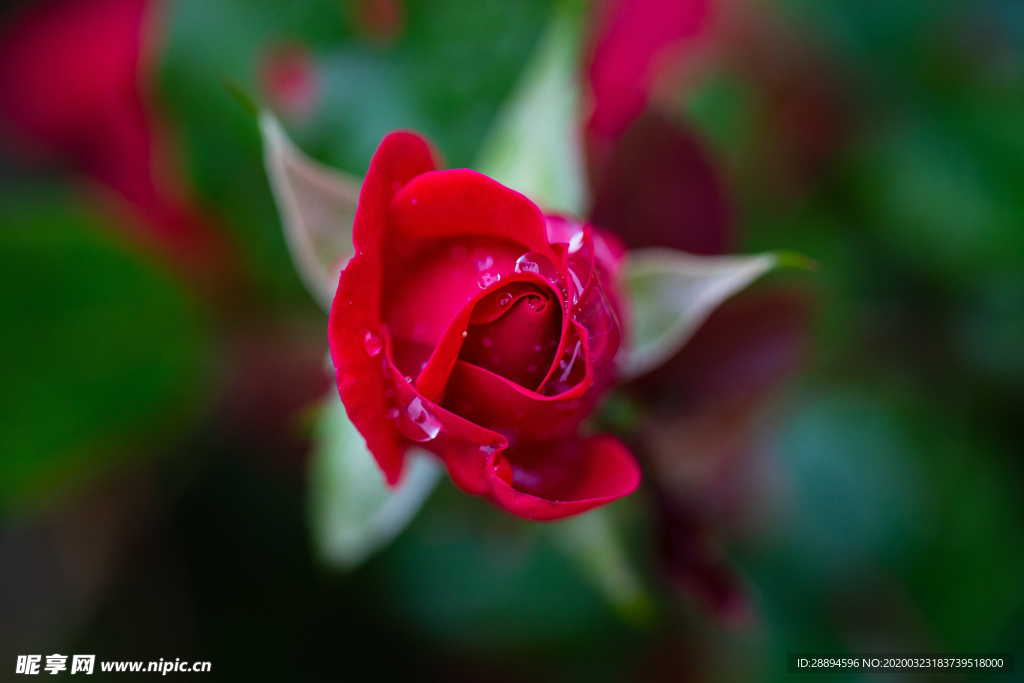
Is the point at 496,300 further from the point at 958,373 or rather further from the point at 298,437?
the point at 958,373

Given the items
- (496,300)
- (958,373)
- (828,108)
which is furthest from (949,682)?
(496,300)

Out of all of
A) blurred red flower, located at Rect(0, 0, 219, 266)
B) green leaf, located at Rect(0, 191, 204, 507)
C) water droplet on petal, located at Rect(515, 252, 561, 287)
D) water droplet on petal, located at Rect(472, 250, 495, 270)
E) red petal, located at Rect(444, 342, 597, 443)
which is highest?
water droplet on petal, located at Rect(515, 252, 561, 287)

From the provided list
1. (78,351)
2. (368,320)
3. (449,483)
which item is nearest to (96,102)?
(78,351)

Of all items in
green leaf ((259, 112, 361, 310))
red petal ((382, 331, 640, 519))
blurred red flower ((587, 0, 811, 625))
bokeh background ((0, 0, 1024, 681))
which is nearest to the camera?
red petal ((382, 331, 640, 519))

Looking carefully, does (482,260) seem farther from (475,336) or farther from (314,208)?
(314,208)

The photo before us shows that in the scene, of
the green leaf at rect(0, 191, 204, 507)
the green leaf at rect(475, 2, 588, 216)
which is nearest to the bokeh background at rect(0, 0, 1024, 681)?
the green leaf at rect(0, 191, 204, 507)

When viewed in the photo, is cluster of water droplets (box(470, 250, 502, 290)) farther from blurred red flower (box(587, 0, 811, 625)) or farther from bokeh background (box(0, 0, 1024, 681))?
bokeh background (box(0, 0, 1024, 681))

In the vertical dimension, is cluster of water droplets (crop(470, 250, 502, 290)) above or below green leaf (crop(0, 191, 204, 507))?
above
